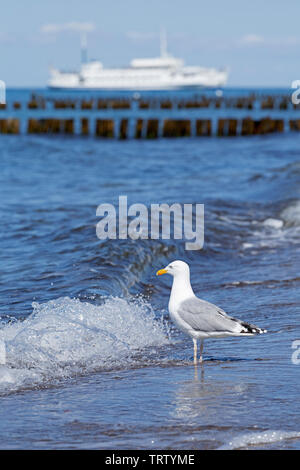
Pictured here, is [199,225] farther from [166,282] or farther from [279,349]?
[279,349]

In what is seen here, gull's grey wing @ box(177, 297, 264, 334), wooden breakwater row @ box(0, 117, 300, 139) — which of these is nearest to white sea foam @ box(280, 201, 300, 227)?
gull's grey wing @ box(177, 297, 264, 334)

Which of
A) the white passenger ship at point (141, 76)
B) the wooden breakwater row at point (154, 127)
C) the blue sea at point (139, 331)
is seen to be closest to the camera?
the blue sea at point (139, 331)

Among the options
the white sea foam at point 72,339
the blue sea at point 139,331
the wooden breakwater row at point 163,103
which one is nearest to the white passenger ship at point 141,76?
the wooden breakwater row at point 163,103

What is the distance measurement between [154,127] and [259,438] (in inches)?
1459

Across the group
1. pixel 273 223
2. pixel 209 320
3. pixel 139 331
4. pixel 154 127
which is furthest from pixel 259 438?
pixel 154 127

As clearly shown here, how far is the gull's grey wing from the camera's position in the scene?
5.22 metres

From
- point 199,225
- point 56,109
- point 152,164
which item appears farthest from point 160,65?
point 199,225

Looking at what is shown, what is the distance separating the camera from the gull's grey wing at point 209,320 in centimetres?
522

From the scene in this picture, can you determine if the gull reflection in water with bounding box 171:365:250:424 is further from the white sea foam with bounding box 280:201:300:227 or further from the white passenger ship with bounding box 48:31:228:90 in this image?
the white passenger ship with bounding box 48:31:228:90

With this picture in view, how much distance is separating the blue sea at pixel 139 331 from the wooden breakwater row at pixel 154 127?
918 inches

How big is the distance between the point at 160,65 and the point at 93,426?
12031 centimetres

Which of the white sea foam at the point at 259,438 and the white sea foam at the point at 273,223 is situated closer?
the white sea foam at the point at 259,438

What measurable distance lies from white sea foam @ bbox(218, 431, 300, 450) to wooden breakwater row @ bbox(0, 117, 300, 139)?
36.4 m

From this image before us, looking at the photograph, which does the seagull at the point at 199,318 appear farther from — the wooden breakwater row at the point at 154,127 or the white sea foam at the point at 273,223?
the wooden breakwater row at the point at 154,127
